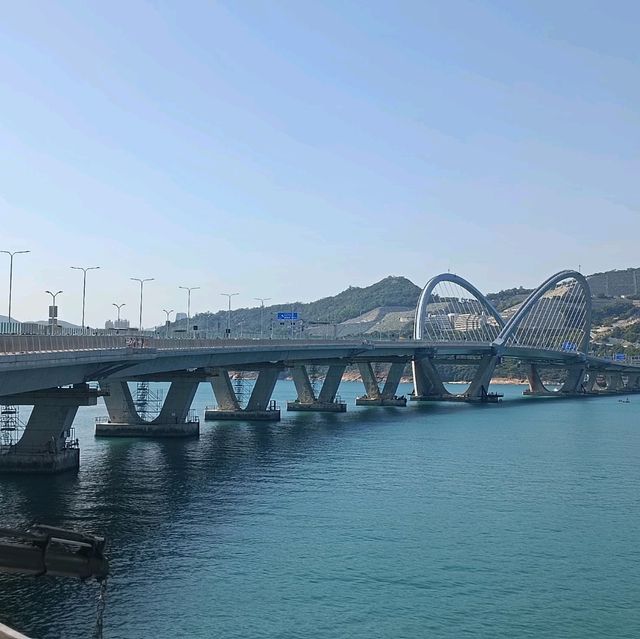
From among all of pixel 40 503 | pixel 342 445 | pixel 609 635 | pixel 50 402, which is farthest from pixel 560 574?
pixel 342 445

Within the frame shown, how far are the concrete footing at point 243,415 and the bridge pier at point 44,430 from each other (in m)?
56.8

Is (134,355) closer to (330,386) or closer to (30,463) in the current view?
(30,463)

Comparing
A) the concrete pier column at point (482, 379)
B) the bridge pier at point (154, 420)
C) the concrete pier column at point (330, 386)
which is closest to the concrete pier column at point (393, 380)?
the concrete pier column at point (330, 386)

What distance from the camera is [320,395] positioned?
6024 inches

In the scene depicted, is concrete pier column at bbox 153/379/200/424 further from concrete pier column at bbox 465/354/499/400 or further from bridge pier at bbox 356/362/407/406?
concrete pier column at bbox 465/354/499/400

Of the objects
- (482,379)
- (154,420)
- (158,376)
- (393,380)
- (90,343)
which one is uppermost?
(90,343)

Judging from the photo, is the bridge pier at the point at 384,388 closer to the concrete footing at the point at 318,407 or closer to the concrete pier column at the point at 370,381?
the concrete pier column at the point at 370,381

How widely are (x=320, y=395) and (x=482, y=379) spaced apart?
49414 millimetres

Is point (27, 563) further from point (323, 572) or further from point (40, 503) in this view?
point (40, 503)

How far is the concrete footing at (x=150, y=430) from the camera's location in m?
99.1

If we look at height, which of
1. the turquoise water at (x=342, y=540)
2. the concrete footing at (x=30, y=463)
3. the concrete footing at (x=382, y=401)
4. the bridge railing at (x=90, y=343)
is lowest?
the turquoise water at (x=342, y=540)

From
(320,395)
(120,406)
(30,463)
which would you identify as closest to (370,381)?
(320,395)

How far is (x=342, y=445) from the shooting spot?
9612 centimetres

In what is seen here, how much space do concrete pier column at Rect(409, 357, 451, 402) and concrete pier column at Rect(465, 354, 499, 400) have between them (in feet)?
17.8
